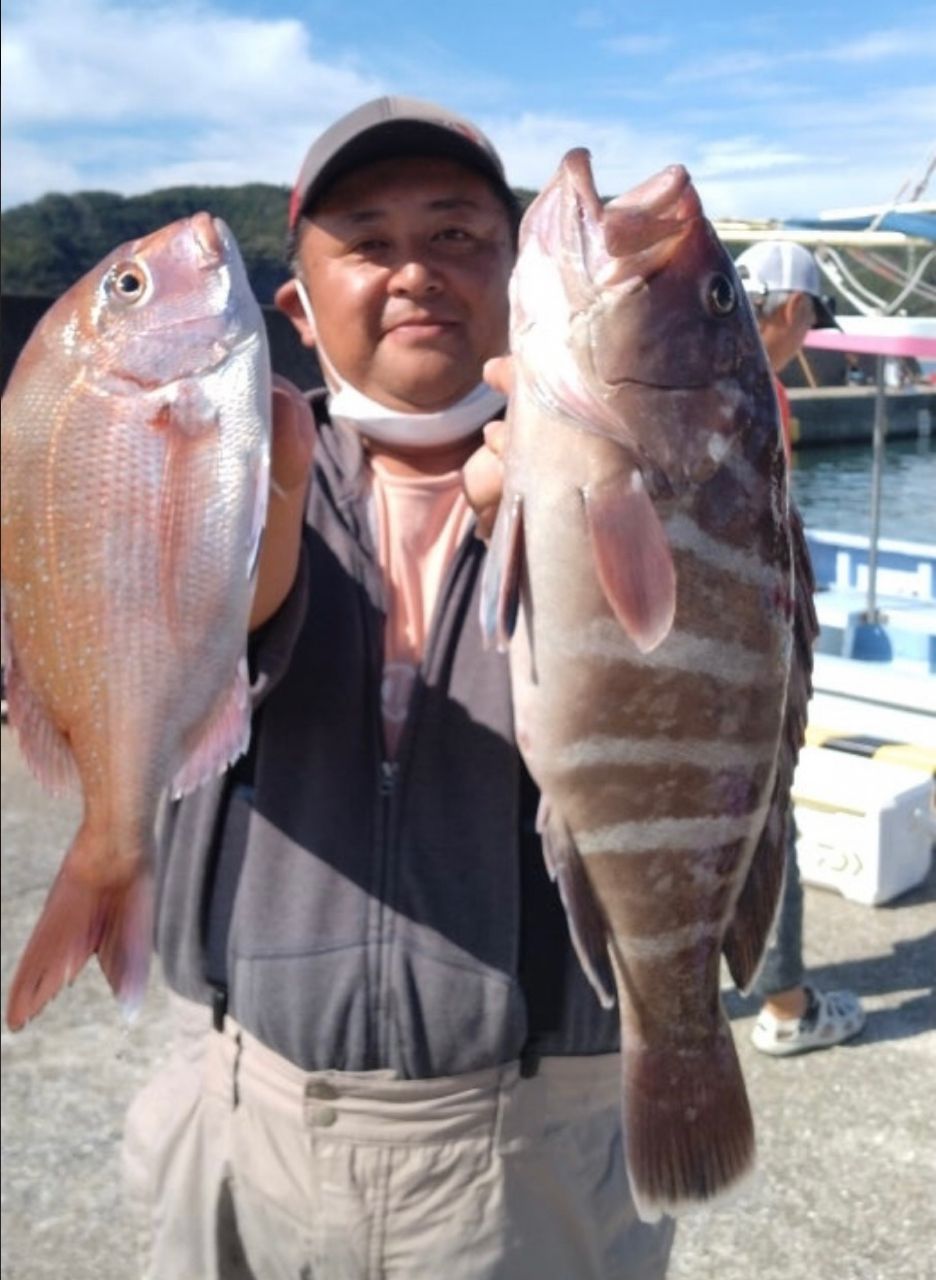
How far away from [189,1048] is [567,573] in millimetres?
1210

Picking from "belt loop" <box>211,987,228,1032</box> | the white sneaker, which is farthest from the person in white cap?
the white sneaker

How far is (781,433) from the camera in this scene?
46.0 inches

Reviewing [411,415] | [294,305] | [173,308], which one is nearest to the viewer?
[173,308]

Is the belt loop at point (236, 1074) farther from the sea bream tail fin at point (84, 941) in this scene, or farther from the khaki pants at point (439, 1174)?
the sea bream tail fin at point (84, 941)

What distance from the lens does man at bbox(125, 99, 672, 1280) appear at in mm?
1733

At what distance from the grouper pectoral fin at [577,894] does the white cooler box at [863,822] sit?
0.35m

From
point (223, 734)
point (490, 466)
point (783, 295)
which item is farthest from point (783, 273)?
point (223, 734)

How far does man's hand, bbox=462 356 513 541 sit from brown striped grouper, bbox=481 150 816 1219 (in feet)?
0.18

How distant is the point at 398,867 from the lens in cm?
178

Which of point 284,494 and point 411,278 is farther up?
point 411,278

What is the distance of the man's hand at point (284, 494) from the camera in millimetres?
1313

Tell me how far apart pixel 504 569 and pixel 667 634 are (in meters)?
0.16

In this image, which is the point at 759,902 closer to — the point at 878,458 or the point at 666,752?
the point at 666,752

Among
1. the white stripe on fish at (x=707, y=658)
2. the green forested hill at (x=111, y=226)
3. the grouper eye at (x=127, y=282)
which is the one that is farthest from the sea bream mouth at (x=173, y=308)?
the white stripe on fish at (x=707, y=658)
